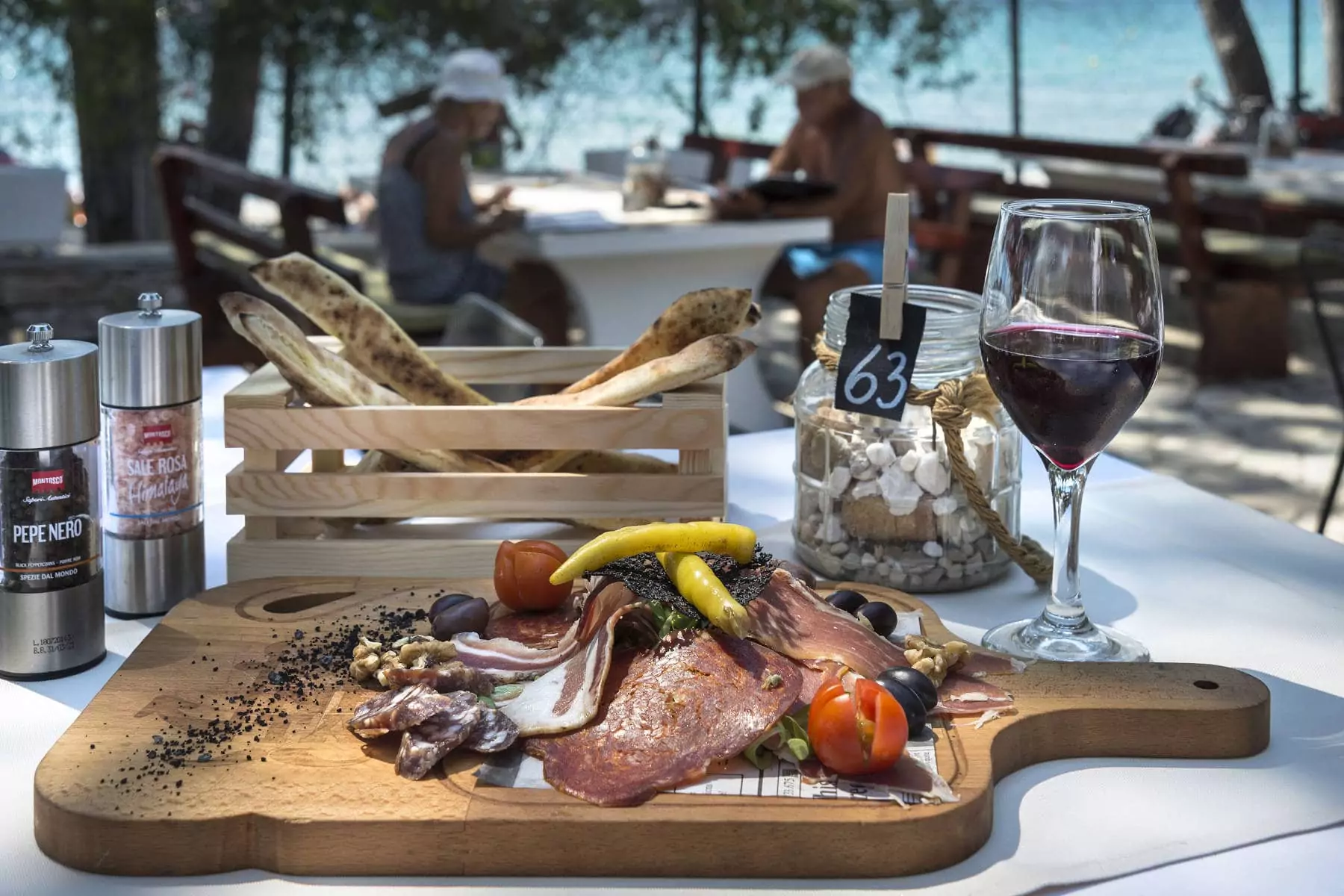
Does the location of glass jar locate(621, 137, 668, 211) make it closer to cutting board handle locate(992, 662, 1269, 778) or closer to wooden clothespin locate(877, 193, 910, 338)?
wooden clothespin locate(877, 193, 910, 338)

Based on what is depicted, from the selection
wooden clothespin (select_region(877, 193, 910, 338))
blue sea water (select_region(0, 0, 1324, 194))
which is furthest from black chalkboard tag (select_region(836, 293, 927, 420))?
blue sea water (select_region(0, 0, 1324, 194))

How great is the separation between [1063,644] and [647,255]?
3.74 m

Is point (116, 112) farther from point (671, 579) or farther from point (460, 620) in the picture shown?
point (671, 579)

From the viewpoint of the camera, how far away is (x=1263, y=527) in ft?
5.66

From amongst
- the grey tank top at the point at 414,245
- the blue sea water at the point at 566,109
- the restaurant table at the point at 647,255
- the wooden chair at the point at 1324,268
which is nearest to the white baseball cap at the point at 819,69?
the restaurant table at the point at 647,255

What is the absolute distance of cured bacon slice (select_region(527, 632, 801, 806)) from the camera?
0.99 meters

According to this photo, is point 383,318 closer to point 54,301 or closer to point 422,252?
point 422,252

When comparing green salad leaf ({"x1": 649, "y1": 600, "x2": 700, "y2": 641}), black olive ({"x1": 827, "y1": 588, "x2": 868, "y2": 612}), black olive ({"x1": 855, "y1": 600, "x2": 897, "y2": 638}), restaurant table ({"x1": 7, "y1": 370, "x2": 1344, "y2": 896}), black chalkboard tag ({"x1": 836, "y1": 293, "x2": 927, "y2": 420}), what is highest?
black chalkboard tag ({"x1": 836, "y1": 293, "x2": 927, "y2": 420})

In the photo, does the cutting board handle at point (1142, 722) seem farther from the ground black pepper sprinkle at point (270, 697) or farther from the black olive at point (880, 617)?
the ground black pepper sprinkle at point (270, 697)

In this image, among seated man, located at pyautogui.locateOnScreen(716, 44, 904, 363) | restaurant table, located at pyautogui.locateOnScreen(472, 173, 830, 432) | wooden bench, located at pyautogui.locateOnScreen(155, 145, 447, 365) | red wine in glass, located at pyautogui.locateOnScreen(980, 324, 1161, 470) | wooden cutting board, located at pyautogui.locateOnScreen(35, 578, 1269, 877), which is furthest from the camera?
seated man, located at pyautogui.locateOnScreen(716, 44, 904, 363)

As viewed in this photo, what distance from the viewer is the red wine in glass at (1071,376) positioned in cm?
115

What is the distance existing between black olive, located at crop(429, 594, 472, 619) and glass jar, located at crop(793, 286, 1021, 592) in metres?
0.39

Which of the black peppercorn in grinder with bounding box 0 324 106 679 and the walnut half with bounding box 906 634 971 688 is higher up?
the black peppercorn in grinder with bounding box 0 324 106 679

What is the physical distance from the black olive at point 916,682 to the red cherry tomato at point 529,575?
1.10 feet
